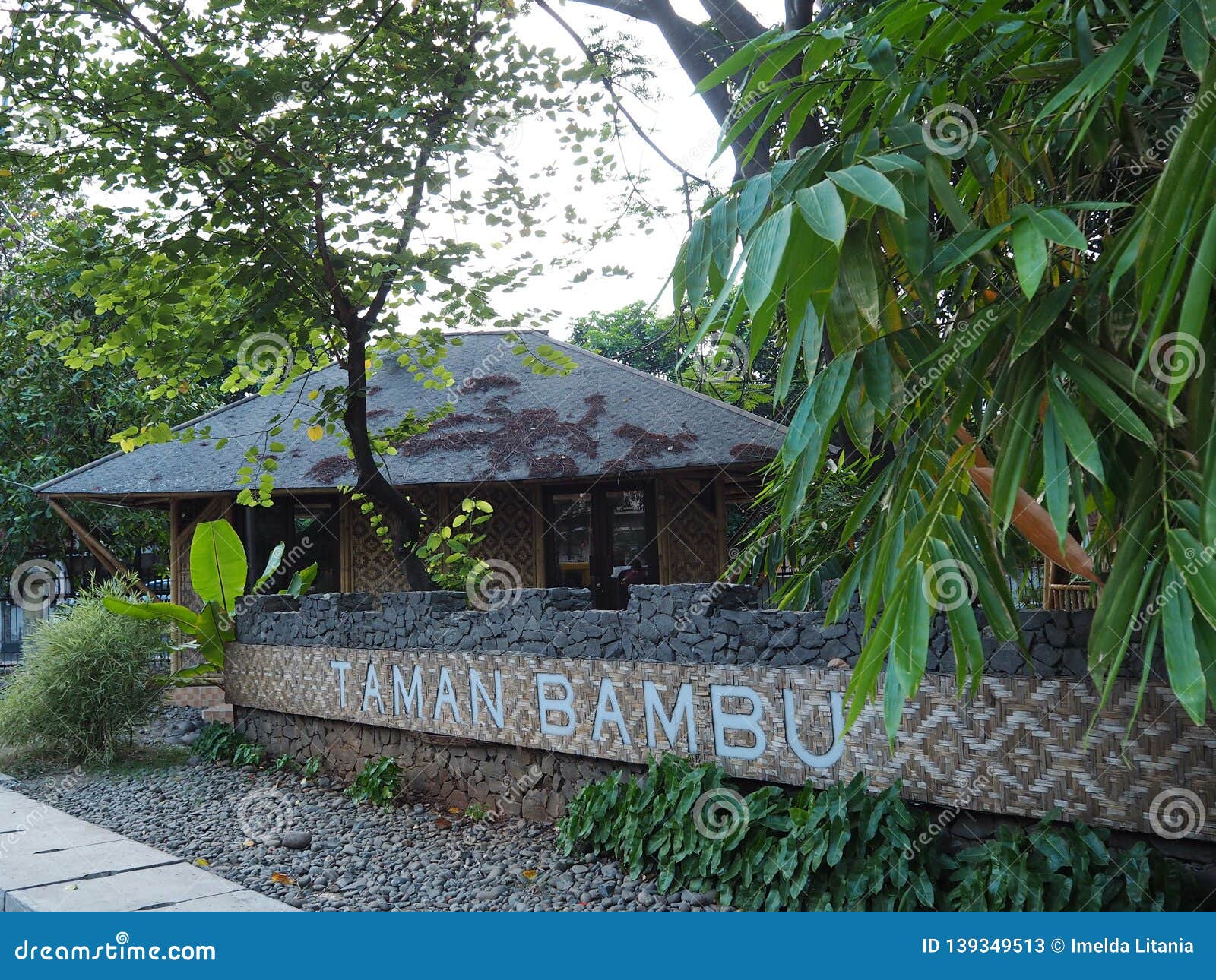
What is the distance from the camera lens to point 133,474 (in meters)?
13.0

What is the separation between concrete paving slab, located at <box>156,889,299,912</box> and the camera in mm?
4418

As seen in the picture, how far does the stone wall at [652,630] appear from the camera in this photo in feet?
13.7

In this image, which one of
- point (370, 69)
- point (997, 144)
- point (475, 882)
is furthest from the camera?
point (370, 69)

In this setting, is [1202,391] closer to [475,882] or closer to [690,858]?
[690,858]

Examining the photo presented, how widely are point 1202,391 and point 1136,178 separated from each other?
1.41 m

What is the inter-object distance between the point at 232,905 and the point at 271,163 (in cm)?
542

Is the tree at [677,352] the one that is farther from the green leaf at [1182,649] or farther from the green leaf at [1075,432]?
the green leaf at [1182,649]

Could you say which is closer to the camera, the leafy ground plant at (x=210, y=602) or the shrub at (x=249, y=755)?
the shrub at (x=249, y=755)

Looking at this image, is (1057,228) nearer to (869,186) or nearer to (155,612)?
(869,186)

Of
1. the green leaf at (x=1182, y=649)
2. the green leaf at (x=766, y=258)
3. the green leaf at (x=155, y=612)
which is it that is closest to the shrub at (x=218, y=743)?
the green leaf at (x=155, y=612)

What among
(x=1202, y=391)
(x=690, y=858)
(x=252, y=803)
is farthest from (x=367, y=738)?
(x=1202, y=391)

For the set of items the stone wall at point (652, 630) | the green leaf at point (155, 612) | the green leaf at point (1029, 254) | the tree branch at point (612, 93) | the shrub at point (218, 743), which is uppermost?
the tree branch at point (612, 93)

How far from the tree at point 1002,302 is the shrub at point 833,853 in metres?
0.80

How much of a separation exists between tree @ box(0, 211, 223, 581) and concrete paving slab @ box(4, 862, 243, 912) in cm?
1170
